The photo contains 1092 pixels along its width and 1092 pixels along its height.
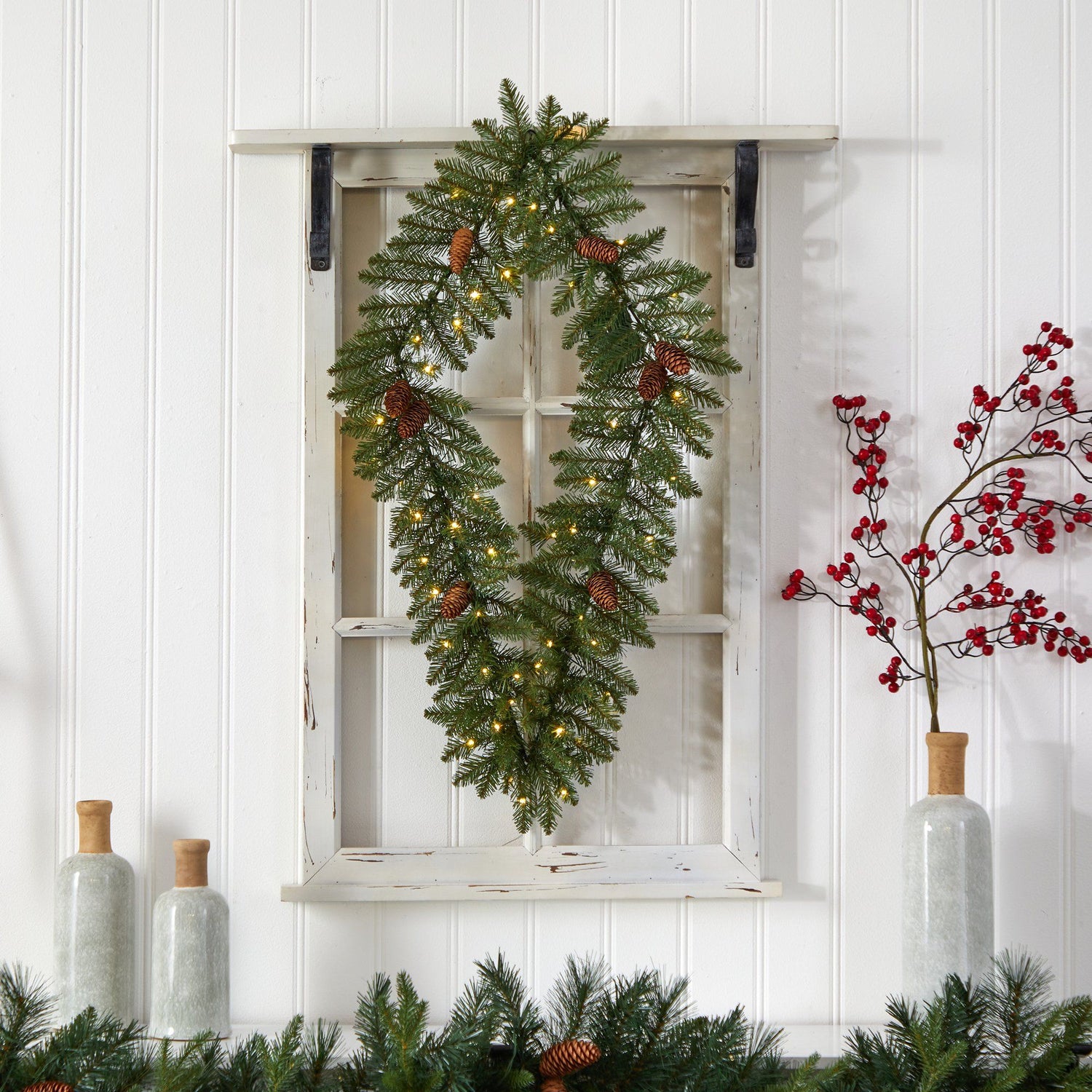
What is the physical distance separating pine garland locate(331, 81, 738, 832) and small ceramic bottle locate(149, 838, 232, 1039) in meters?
0.33

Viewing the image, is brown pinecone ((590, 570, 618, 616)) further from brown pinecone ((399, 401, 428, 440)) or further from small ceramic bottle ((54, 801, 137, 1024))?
small ceramic bottle ((54, 801, 137, 1024))

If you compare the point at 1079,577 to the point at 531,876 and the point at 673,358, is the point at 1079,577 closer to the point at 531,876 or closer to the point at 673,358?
the point at 673,358

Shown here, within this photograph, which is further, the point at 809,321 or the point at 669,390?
the point at 809,321

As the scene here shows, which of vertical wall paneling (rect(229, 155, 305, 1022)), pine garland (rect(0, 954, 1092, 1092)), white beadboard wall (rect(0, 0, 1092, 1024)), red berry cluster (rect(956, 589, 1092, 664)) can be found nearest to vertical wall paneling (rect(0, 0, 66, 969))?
white beadboard wall (rect(0, 0, 1092, 1024))

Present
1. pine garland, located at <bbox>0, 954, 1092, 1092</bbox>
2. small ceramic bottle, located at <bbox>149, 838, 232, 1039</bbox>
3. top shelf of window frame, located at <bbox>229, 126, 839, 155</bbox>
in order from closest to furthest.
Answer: pine garland, located at <bbox>0, 954, 1092, 1092</bbox> < small ceramic bottle, located at <bbox>149, 838, 232, 1039</bbox> < top shelf of window frame, located at <bbox>229, 126, 839, 155</bbox>

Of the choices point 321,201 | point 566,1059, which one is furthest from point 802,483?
point 566,1059

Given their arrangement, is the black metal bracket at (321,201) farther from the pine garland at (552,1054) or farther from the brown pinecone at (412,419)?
the pine garland at (552,1054)

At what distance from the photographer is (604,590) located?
122cm

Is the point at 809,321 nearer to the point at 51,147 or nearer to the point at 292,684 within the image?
the point at 292,684

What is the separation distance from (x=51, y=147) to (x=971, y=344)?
1249 millimetres

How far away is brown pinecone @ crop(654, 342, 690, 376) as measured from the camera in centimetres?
121

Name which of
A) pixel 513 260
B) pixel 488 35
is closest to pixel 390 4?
pixel 488 35

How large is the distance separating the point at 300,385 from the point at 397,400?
216mm

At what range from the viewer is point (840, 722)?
1.38 m
